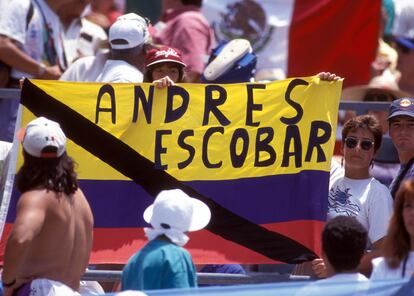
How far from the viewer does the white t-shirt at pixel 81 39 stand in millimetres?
13148

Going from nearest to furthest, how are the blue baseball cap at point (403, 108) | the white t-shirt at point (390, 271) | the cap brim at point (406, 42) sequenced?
the white t-shirt at point (390, 271), the blue baseball cap at point (403, 108), the cap brim at point (406, 42)

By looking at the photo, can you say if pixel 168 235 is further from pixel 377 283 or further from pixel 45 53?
pixel 45 53

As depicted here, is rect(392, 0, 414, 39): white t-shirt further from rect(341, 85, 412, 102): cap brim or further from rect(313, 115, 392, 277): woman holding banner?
rect(313, 115, 392, 277): woman holding banner

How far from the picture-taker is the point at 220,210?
33.5 ft

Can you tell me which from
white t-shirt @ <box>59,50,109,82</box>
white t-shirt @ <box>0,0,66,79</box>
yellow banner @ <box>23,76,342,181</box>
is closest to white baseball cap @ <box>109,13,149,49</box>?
white t-shirt @ <box>59,50,109,82</box>

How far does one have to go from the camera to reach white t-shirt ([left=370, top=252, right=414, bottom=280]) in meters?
8.51

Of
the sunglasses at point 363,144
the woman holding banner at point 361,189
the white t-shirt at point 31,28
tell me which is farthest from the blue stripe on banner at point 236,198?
the white t-shirt at point 31,28

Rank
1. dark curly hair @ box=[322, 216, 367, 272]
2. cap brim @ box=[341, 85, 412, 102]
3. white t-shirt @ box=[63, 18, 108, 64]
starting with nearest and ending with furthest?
dark curly hair @ box=[322, 216, 367, 272]
cap brim @ box=[341, 85, 412, 102]
white t-shirt @ box=[63, 18, 108, 64]

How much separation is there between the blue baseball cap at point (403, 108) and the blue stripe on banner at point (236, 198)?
0.63 metres

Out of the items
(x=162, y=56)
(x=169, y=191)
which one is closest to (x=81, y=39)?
(x=162, y=56)

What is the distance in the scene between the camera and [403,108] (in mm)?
10117

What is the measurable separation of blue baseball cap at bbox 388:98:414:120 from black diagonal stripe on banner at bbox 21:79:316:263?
104 centimetres

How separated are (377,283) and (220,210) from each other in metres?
2.08

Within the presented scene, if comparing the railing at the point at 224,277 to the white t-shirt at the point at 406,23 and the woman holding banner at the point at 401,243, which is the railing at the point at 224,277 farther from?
the white t-shirt at the point at 406,23
